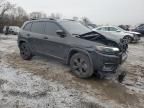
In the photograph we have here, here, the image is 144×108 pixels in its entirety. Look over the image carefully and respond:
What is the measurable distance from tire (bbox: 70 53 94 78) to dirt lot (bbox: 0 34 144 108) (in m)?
0.17

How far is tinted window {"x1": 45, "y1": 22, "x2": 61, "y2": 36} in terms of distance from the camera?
257 inches

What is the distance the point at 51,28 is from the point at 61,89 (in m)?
2.53

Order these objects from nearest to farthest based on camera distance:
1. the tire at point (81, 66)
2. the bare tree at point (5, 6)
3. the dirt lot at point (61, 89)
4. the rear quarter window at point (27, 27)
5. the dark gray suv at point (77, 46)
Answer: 1. the dirt lot at point (61, 89)
2. the dark gray suv at point (77, 46)
3. the tire at point (81, 66)
4. the rear quarter window at point (27, 27)
5. the bare tree at point (5, 6)

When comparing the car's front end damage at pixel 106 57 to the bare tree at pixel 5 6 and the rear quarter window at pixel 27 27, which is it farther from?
the bare tree at pixel 5 6

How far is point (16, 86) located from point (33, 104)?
1.14m

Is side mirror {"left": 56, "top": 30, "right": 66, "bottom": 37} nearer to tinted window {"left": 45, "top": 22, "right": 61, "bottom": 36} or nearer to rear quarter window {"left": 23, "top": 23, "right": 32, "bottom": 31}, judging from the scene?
tinted window {"left": 45, "top": 22, "right": 61, "bottom": 36}

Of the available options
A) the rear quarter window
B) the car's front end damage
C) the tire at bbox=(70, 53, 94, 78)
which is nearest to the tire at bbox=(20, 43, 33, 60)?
the rear quarter window

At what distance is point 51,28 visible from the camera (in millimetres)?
6699

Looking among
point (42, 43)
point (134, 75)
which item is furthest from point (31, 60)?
point (134, 75)

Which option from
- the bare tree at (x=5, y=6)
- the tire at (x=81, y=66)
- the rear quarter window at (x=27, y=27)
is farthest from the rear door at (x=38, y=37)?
the bare tree at (x=5, y=6)

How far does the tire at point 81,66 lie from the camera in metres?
5.49

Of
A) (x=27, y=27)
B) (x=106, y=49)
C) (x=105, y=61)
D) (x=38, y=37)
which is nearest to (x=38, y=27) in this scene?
(x=38, y=37)

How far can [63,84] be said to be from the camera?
526 cm

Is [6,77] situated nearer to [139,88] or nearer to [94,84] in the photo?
[94,84]
